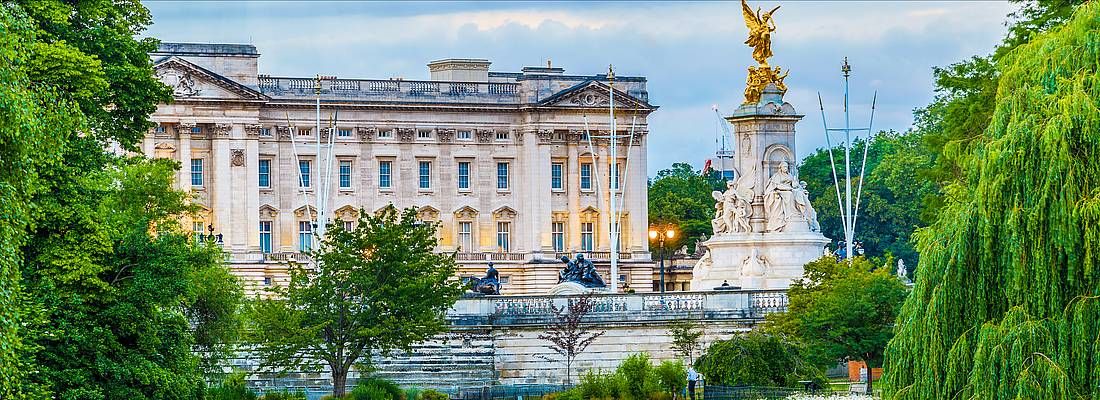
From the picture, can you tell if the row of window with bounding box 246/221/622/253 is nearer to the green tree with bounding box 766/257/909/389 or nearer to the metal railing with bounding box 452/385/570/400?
the metal railing with bounding box 452/385/570/400

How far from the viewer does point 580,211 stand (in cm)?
11844

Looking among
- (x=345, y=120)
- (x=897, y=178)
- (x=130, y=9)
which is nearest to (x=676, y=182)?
(x=897, y=178)

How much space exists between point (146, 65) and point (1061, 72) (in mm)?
22258

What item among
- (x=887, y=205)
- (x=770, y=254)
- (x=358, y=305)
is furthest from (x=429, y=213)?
(x=358, y=305)

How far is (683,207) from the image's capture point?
132 meters

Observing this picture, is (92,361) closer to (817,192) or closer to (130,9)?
(130,9)

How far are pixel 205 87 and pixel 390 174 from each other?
10560 millimetres

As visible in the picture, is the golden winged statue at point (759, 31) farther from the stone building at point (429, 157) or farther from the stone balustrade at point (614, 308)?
the stone building at point (429, 157)

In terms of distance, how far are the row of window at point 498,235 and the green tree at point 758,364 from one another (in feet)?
200

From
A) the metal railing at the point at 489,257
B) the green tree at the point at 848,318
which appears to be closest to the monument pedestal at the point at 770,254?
the green tree at the point at 848,318

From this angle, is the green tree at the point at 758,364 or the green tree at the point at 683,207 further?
the green tree at the point at 683,207

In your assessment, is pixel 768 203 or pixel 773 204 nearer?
pixel 773 204

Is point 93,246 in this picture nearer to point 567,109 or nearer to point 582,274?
point 582,274

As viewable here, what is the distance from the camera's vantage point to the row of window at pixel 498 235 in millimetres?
114062
